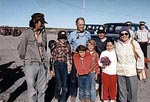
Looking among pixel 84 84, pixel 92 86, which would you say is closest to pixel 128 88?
pixel 92 86

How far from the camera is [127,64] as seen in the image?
617 centimetres

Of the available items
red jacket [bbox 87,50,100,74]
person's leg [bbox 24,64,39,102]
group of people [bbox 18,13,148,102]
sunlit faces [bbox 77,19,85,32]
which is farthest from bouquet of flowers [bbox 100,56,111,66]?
person's leg [bbox 24,64,39,102]

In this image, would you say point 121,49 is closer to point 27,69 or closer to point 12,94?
point 27,69

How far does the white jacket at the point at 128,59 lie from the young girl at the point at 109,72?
336 millimetres

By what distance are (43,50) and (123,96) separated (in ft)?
6.51

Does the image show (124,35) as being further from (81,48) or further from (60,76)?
(60,76)

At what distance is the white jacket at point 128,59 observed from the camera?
240 inches

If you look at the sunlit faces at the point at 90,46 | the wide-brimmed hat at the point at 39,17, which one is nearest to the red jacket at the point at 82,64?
the sunlit faces at the point at 90,46

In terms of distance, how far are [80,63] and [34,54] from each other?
1.35 metres

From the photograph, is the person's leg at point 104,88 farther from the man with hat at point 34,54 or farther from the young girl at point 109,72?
the man with hat at point 34,54

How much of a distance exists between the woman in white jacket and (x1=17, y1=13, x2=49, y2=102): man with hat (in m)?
1.59

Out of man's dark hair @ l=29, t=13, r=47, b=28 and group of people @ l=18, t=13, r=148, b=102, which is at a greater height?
man's dark hair @ l=29, t=13, r=47, b=28

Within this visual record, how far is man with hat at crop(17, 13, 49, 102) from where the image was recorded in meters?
5.67

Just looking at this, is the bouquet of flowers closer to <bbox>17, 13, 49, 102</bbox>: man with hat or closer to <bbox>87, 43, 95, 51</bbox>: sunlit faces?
<bbox>87, 43, 95, 51</bbox>: sunlit faces
